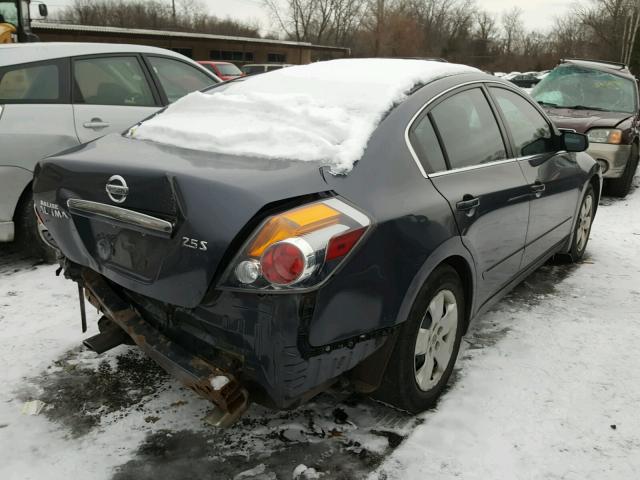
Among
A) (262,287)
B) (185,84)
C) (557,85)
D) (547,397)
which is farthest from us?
(557,85)

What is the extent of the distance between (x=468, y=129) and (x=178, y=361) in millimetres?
1864

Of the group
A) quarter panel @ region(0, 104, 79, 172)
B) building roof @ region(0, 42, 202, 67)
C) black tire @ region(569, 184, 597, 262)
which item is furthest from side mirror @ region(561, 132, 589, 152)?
building roof @ region(0, 42, 202, 67)

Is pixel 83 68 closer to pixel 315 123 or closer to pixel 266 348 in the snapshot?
pixel 315 123

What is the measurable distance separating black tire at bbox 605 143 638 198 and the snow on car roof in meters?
5.29

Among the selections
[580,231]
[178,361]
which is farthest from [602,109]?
[178,361]

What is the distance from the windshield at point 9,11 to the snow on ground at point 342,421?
31.0ft

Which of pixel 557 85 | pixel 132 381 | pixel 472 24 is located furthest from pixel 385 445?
pixel 472 24

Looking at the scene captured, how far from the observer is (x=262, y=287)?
1.91 meters

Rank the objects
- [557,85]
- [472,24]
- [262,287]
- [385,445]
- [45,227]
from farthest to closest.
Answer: [472,24]
[557,85]
[45,227]
[385,445]
[262,287]

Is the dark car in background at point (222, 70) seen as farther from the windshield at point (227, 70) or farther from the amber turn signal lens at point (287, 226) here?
the amber turn signal lens at point (287, 226)

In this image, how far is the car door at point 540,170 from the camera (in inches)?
137

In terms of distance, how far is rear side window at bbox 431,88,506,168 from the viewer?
281 centimetres

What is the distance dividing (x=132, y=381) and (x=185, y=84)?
3.47 meters

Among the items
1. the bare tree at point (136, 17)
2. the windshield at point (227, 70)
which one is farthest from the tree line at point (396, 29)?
the windshield at point (227, 70)
